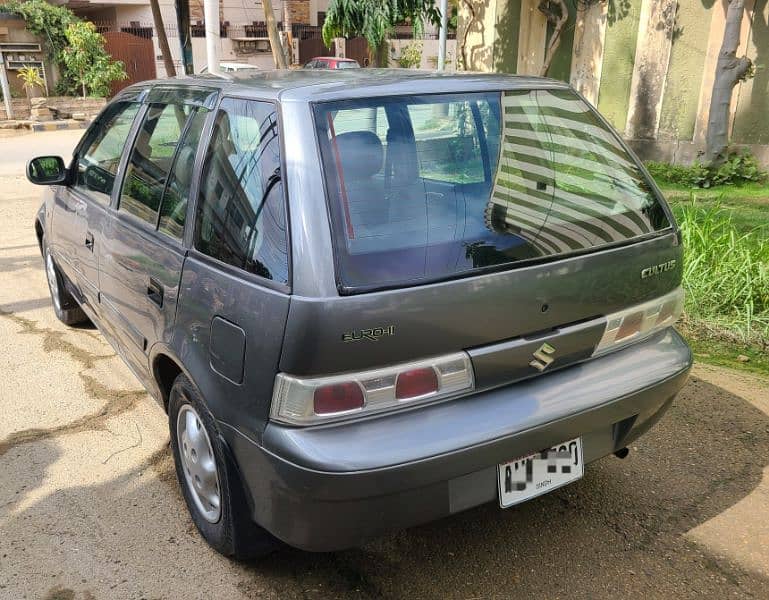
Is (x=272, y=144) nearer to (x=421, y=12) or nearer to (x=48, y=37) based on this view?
(x=421, y=12)

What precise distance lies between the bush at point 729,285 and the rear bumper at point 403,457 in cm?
258

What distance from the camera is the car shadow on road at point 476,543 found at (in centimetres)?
251

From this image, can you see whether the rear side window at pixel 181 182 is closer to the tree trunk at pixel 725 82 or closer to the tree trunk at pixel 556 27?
the tree trunk at pixel 725 82

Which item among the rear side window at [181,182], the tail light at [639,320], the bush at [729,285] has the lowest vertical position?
the bush at [729,285]

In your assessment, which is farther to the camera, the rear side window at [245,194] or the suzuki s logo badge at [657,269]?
the suzuki s logo badge at [657,269]

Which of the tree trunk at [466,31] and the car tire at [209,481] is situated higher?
the tree trunk at [466,31]

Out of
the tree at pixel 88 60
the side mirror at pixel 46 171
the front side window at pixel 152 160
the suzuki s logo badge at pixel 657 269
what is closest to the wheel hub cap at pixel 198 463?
the front side window at pixel 152 160

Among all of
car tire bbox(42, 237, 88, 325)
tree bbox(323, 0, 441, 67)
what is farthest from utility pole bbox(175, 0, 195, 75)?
car tire bbox(42, 237, 88, 325)

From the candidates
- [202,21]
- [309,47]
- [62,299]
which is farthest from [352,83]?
[309,47]

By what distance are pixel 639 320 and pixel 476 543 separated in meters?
1.05

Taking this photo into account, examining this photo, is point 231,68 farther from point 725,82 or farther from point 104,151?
point 104,151

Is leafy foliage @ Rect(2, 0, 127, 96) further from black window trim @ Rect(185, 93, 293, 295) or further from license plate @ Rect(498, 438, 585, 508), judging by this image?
license plate @ Rect(498, 438, 585, 508)

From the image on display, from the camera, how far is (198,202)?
258 centimetres

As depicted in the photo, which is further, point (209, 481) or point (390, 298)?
point (209, 481)
